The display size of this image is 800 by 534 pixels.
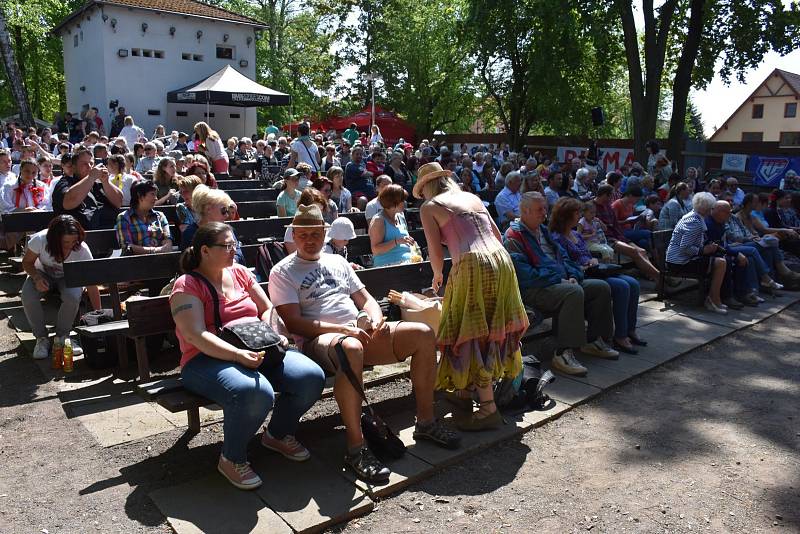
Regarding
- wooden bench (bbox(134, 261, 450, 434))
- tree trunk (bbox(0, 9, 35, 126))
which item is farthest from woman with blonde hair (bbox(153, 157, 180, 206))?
tree trunk (bbox(0, 9, 35, 126))

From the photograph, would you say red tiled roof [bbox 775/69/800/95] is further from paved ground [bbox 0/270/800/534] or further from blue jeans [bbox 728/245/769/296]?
paved ground [bbox 0/270/800/534]

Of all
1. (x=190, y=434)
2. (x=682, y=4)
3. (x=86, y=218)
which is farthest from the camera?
(x=682, y=4)

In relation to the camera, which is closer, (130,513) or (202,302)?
(130,513)

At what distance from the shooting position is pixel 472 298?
13.3 ft

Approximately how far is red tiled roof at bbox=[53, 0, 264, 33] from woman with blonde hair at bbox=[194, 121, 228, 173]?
1612 cm

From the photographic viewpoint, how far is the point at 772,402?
Answer: 4953 mm

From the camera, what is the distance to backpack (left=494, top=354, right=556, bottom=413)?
444cm

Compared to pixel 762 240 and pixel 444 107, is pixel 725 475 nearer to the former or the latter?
pixel 762 240

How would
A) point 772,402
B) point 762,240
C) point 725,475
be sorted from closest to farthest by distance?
point 725,475 < point 772,402 < point 762,240

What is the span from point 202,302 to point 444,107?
114ft

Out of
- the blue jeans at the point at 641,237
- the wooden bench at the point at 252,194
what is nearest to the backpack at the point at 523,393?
the blue jeans at the point at 641,237

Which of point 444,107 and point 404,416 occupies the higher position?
point 444,107

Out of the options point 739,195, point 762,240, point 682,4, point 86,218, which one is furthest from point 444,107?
point 86,218

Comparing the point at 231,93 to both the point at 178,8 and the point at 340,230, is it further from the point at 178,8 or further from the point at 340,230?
the point at 340,230
